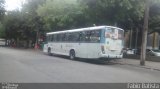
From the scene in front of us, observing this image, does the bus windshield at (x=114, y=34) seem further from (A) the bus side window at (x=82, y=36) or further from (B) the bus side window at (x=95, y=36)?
(A) the bus side window at (x=82, y=36)

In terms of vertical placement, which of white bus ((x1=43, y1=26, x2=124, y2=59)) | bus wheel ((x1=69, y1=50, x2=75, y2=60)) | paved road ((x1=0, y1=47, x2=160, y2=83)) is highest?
white bus ((x1=43, y1=26, x2=124, y2=59))

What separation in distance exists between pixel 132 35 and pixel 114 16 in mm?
26207

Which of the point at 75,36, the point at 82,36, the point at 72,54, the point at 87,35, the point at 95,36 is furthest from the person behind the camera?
the point at 72,54

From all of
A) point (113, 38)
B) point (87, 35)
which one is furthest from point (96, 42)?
point (87, 35)

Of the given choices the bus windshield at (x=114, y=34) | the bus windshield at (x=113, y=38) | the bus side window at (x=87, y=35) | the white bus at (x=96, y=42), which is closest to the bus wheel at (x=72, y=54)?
the white bus at (x=96, y=42)

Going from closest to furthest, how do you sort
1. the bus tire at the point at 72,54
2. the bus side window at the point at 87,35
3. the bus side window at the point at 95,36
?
the bus side window at the point at 95,36 → the bus side window at the point at 87,35 → the bus tire at the point at 72,54

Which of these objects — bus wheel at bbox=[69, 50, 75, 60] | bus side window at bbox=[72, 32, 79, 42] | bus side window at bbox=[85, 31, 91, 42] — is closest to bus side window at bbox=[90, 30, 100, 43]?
bus side window at bbox=[85, 31, 91, 42]

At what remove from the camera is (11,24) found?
7994cm

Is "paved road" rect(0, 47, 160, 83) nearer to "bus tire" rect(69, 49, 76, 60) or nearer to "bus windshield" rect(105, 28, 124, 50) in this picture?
"bus windshield" rect(105, 28, 124, 50)

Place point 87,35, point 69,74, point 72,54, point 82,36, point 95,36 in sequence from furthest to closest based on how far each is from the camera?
point 72,54, point 82,36, point 87,35, point 95,36, point 69,74

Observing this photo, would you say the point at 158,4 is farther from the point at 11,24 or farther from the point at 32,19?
the point at 11,24

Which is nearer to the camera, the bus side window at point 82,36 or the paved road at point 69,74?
the paved road at point 69,74

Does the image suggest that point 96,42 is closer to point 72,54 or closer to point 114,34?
point 114,34

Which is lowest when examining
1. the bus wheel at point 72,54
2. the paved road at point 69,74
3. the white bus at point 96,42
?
the paved road at point 69,74
